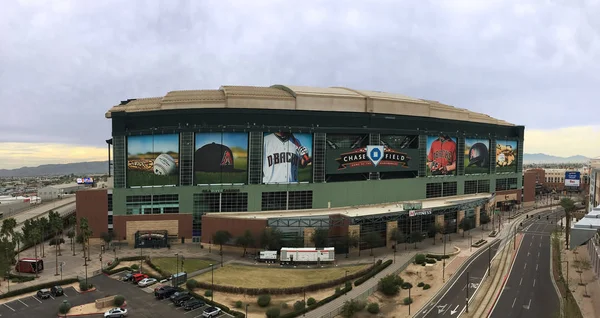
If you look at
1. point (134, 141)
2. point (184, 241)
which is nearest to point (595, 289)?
point (184, 241)

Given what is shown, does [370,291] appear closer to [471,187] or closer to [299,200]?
[299,200]

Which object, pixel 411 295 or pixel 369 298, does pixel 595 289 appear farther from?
pixel 369 298

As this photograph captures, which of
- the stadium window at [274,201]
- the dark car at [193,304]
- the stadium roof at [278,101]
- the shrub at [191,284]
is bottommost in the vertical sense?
the dark car at [193,304]

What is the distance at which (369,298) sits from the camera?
195ft

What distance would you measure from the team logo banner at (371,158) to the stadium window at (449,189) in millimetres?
24433

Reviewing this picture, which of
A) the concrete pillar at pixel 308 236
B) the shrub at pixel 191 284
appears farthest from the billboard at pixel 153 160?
the shrub at pixel 191 284

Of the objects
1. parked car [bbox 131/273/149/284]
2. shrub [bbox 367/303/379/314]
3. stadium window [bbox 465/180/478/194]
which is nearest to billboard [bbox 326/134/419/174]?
stadium window [bbox 465/180/478/194]

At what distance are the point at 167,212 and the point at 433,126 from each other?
8423 centimetres

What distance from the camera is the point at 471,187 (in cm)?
13562

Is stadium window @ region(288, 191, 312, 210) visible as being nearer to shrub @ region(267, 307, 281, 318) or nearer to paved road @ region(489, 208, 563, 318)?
shrub @ region(267, 307, 281, 318)

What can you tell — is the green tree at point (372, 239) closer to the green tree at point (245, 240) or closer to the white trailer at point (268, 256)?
the white trailer at point (268, 256)

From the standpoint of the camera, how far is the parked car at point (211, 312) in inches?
2026

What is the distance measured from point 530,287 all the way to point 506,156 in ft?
332

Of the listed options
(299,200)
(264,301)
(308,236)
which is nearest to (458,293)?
(264,301)
